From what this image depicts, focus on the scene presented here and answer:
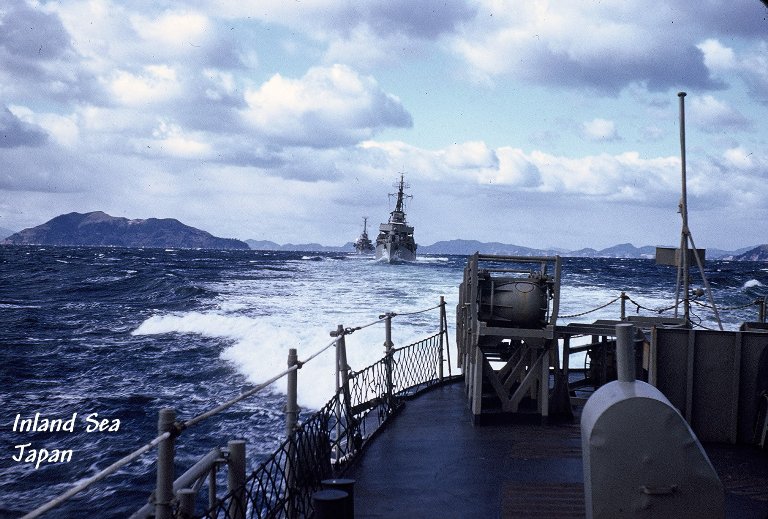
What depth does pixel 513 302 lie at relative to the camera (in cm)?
1041

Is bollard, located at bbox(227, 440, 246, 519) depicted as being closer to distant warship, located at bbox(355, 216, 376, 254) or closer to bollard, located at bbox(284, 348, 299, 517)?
bollard, located at bbox(284, 348, 299, 517)

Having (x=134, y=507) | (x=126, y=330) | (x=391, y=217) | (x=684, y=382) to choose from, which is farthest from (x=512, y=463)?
(x=391, y=217)

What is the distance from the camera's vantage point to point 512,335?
33.5 ft

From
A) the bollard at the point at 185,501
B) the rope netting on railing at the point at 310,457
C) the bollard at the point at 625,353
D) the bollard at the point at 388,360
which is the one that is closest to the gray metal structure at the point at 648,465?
the bollard at the point at 625,353

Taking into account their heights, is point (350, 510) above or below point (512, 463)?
above

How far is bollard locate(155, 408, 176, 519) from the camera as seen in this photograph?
3.84 metres

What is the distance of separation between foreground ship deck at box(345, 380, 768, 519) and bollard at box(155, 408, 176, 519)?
3.03m

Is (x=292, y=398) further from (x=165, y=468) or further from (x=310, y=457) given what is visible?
(x=165, y=468)

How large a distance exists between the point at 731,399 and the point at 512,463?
3.25 m

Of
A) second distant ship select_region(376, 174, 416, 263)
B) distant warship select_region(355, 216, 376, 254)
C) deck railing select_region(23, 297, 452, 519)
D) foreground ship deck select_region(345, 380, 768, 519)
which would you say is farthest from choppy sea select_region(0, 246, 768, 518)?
distant warship select_region(355, 216, 376, 254)

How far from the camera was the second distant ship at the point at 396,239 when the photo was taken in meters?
123

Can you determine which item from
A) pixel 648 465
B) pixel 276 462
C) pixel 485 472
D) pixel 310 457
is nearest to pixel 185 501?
pixel 276 462

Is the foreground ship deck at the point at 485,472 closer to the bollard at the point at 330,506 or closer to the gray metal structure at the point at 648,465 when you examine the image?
the bollard at the point at 330,506

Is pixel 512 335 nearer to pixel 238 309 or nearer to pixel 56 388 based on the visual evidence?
pixel 56 388
